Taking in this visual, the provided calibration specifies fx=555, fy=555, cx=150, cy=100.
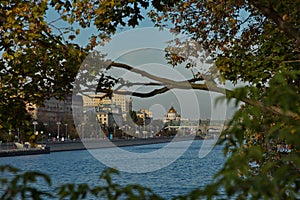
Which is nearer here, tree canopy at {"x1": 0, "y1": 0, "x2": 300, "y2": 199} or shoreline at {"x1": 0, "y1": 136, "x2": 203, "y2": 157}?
tree canopy at {"x1": 0, "y1": 0, "x2": 300, "y2": 199}

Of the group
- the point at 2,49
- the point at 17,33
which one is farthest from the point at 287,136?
the point at 2,49

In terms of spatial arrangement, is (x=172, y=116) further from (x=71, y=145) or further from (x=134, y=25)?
(x=71, y=145)

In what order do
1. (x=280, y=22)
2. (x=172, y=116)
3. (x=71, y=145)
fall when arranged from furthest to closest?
(x=71, y=145)
(x=172, y=116)
(x=280, y=22)

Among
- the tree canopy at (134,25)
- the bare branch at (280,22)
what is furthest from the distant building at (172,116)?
the bare branch at (280,22)

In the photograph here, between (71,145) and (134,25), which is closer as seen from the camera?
(134,25)

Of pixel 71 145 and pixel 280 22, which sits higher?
pixel 280 22

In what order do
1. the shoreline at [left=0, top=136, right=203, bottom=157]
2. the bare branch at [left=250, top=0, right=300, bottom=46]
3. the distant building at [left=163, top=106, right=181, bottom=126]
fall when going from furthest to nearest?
the shoreline at [left=0, top=136, right=203, bottom=157] → the distant building at [left=163, top=106, right=181, bottom=126] → the bare branch at [left=250, top=0, right=300, bottom=46]

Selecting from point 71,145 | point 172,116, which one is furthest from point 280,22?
point 71,145

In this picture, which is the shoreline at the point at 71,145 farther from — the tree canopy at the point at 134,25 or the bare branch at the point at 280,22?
the bare branch at the point at 280,22

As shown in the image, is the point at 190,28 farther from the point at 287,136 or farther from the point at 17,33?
the point at 287,136

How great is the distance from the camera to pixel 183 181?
43250 millimetres

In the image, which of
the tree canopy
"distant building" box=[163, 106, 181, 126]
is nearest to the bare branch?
the tree canopy

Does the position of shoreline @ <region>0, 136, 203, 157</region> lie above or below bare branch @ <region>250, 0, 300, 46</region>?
below

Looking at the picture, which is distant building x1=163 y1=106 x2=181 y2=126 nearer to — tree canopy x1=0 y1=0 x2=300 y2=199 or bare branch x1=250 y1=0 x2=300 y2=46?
tree canopy x1=0 y1=0 x2=300 y2=199
